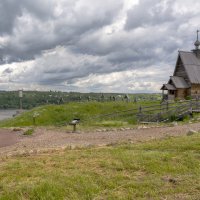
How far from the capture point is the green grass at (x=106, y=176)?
7035mm

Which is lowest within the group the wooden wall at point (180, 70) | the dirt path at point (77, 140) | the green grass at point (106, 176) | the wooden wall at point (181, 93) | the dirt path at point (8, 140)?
the dirt path at point (8, 140)

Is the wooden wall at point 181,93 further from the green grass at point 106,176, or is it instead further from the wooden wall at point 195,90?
the green grass at point 106,176

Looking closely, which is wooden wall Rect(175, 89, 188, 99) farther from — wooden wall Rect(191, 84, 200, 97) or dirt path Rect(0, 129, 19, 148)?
dirt path Rect(0, 129, 19, 148)

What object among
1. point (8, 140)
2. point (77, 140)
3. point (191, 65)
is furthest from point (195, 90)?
point (8, 140)

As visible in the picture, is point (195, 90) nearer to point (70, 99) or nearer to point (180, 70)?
point (180, 70)

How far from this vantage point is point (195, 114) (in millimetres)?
32062

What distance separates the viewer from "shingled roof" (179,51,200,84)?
167 ft

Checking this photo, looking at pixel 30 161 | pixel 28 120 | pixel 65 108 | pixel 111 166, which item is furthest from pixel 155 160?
pixel 65 108

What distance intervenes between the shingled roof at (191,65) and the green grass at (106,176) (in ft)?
135

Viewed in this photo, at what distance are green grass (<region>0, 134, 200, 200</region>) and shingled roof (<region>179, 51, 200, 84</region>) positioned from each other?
4107 centimetres

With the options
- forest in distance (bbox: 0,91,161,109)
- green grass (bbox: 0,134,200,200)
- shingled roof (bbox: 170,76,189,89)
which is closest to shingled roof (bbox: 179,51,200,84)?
shingled roof (bbox: 170,76,189,89)

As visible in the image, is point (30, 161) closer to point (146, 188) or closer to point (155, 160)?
point (155, 160)

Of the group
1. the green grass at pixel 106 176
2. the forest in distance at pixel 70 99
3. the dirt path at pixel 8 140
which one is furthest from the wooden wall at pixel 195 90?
the green grass at pixel 106 176

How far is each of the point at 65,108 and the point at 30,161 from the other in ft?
113
